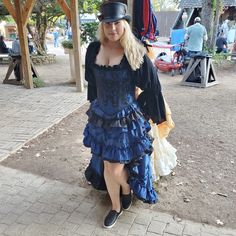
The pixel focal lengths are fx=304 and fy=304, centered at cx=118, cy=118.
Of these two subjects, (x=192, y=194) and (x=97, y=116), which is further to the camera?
(x=192, y=194)

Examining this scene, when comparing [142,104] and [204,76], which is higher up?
[142,104]

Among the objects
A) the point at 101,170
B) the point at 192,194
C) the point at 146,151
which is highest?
the point at 146,151

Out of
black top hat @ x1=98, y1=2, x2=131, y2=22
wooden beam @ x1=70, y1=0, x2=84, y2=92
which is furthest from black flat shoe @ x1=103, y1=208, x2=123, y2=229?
wooden beam @ x1=70, y1=0, x2=84, y2=92

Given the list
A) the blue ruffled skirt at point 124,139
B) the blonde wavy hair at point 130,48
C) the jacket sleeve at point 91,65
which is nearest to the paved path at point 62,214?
the blue ruffled skirt at point 124,139

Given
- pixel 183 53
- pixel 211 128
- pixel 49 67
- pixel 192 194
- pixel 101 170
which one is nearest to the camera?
pixel 101 170

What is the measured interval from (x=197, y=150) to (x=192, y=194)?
1.17 meters

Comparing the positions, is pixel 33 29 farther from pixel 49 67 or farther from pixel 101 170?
pixel 101 170

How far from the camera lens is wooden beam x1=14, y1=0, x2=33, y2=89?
7.54 m

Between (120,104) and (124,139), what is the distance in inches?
10.9

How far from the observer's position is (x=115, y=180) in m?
2.60

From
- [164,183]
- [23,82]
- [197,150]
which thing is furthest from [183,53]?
[164,183]

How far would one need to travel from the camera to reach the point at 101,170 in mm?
2896

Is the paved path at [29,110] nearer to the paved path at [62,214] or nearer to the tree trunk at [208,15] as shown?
the paved path at [62,214]

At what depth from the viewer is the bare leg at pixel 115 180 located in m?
2.50
